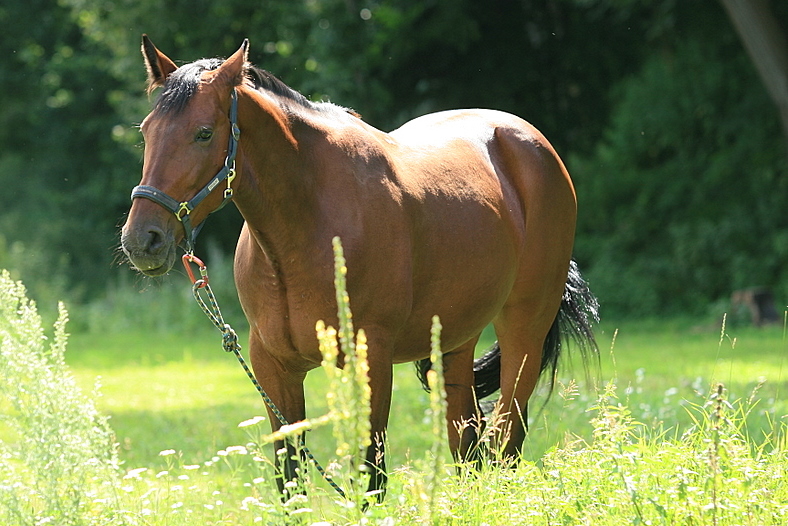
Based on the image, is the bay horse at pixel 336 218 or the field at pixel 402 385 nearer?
the bay horse at pixel 336 218

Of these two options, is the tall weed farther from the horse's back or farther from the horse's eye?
the horse's back

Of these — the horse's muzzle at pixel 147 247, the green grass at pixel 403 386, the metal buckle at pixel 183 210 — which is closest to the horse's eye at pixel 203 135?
the metal buckle at pixel 183 210

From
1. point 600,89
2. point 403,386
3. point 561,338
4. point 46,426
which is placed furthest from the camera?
point 600,89

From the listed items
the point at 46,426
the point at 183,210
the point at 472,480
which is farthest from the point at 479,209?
the point at 46,426

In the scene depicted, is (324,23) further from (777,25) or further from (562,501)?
(562,501)

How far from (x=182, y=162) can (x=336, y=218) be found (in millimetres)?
720

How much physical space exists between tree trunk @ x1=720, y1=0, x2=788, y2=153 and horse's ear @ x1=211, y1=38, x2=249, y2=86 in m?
12.1

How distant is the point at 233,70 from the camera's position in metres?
3.88

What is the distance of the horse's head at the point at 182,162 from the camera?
364 cm

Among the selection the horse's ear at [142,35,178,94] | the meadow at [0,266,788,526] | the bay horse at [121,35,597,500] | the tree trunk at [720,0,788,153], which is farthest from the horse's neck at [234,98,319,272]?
the tree trunk at [720,0,788,153]

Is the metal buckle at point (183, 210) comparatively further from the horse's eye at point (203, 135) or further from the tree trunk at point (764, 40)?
the tree trunk at point (764, 40)

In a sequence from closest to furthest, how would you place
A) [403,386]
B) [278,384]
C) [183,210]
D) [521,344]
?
1. [183,210]
2. [278,384]
3. [521,344]
4. [403,386]

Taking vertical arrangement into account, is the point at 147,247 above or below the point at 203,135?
below

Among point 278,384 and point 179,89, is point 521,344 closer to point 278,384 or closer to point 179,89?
point 278,384
